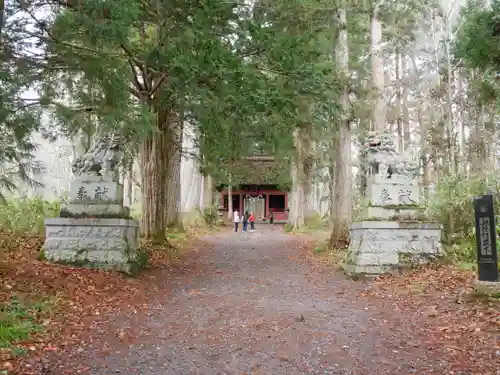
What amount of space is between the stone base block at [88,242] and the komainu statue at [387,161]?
541cm

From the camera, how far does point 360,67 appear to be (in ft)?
48.9

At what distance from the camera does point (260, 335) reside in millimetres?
5605

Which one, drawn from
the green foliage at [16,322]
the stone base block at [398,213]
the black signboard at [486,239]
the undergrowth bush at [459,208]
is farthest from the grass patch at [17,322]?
the undergrowth bush at [459,208]

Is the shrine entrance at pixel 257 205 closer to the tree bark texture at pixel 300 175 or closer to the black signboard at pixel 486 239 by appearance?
the tree bark texture at pixel 300 175

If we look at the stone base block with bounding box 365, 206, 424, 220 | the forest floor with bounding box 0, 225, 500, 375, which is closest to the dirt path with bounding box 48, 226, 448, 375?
the forest floor with bounding box 0, 225, 500, 375

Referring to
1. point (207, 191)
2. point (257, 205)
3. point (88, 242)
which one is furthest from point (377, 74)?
point (257, 205)

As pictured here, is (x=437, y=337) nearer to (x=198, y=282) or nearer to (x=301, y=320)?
(x=301, y=320)

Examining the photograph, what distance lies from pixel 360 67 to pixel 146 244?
8.85 metres

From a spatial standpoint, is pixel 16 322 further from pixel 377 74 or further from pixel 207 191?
pixel 207 191

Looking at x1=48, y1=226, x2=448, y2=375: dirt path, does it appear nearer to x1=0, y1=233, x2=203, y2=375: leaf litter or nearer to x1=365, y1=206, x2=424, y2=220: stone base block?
x1=0, y1=233, x2=203, y2=375: leaf litter

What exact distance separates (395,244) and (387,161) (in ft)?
5.94

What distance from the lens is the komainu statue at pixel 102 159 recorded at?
916cm

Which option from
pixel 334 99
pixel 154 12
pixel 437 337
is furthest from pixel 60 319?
pixel 334 99

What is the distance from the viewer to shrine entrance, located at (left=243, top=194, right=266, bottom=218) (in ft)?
128
